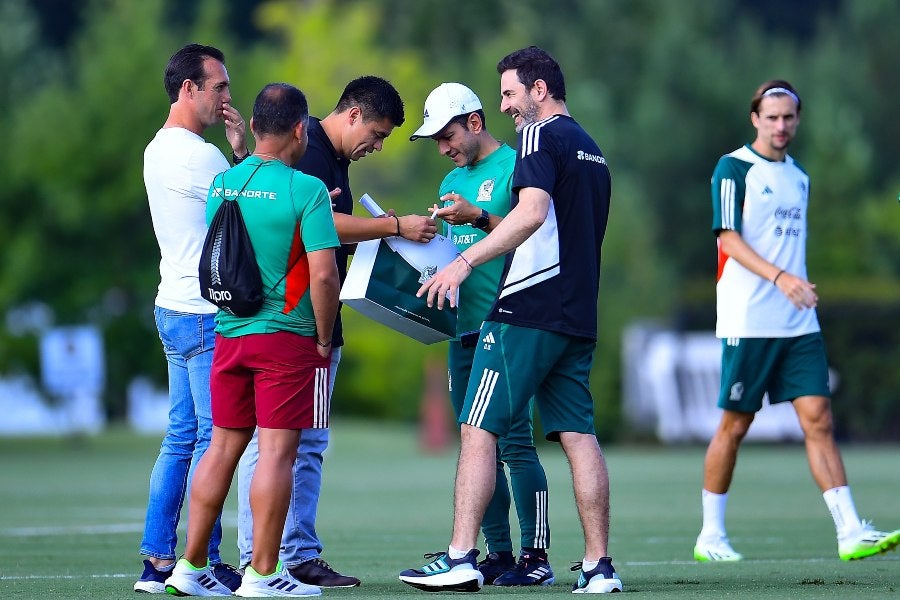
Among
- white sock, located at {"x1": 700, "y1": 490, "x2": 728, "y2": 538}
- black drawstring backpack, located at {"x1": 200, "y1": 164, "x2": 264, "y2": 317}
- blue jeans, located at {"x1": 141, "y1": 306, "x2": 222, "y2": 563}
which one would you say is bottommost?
white sock, located at {"x1": 700, "y1": 490, "x2": 728, "y2": 538}

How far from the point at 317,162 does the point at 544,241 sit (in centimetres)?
122

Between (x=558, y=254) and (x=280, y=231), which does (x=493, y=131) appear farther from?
(x=280, y=231)

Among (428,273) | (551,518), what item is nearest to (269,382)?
(428,273)

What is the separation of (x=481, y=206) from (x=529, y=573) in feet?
5.90

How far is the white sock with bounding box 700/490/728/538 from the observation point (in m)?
9.08

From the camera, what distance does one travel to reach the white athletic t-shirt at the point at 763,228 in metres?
9.22

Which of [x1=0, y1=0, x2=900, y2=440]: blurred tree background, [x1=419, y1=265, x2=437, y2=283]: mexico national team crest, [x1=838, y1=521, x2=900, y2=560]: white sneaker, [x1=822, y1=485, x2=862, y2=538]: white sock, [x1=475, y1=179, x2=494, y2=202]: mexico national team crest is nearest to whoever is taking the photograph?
[x1=419, y1=265, x2=437, y2=283]: mexico national team crest

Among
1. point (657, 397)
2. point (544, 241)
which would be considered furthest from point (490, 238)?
point (657, 397)

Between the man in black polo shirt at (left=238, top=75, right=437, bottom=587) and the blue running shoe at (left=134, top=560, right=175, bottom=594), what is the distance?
429 millimetres

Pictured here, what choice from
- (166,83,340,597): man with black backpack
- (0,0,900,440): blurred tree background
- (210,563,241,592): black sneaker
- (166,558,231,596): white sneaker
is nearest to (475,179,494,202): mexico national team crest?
(166,83,340,597): man with black backpack

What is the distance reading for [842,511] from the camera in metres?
8.84

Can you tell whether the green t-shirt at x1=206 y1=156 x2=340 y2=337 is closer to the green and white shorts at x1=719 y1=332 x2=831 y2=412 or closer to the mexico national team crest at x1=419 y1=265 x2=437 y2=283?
the mexico national team crest at x1=419 y1=265 x2=437 y2=283

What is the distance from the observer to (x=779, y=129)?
921cm

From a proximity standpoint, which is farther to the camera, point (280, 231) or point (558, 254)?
point (558, 254)
